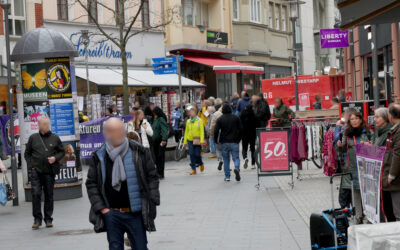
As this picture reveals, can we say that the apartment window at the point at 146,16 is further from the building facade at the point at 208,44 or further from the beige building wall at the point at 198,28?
the building facade at the point at 208,44

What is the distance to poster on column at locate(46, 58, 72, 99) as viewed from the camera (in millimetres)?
15875

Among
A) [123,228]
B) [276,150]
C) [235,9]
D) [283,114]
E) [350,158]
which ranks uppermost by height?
[235,9]

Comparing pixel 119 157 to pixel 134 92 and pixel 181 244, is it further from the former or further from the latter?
pixel 134 92

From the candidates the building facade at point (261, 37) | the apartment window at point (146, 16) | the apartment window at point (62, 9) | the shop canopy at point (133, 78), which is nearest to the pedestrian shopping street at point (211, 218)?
the shop canopy at point (133, 78)

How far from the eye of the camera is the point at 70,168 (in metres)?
15.9

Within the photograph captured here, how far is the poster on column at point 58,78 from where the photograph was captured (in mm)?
15875

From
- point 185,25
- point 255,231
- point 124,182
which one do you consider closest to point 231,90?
point 185,25

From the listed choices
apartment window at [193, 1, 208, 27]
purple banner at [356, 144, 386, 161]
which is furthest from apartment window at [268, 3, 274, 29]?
purple banner at [356, 144, 386, 161]

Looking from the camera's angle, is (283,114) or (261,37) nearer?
(283,114)

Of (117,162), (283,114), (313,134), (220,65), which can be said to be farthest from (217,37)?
(117,162)

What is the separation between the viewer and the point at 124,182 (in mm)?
Answer: 7102

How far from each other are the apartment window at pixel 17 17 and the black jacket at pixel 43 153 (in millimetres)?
18478

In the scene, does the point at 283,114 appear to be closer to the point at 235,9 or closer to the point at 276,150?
the point at 276,150

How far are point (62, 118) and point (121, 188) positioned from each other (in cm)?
915
